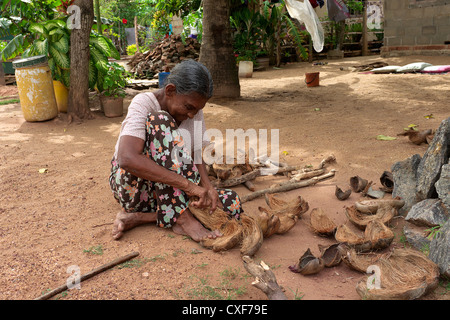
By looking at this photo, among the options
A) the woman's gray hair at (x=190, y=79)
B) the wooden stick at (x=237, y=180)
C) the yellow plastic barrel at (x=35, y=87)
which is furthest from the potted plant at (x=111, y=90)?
the woman's gray hair at (x=190, y=79)

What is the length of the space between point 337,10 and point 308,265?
12.1 metres

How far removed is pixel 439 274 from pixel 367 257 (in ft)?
1.12

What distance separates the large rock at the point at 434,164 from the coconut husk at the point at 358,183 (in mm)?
449

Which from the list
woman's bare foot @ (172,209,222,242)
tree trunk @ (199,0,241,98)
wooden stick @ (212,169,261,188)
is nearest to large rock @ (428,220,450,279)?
woman's bare foot @ (172,209,222,242)

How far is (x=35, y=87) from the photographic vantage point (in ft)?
17.5

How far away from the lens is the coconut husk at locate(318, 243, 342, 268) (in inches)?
75.2

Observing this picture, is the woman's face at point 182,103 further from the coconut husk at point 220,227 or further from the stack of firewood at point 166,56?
the stack of firewood at point 166,56

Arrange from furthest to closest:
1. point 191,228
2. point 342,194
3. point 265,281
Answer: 1. point 342,194
2. point 191,228
3. point 265,281

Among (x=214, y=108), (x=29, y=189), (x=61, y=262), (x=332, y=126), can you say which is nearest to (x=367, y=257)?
(x=61, y=262)

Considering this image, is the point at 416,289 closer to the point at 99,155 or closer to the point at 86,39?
the point at 99,155

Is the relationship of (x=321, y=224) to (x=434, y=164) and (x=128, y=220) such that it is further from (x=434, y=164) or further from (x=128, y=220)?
(x=128, y=220)

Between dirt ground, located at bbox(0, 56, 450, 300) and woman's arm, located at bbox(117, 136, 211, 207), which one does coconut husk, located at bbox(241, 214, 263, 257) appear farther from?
woman's arm, located at bbox(117, 136, 211, 207)

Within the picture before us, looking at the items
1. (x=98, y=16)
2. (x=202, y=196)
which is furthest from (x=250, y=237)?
(x=98, y=16)

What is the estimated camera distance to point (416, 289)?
160 centimetres
